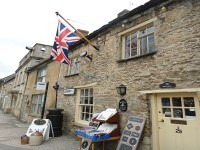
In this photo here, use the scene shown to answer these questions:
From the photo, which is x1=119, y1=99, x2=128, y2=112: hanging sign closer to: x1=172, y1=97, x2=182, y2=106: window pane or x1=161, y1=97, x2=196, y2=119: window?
x1=161, y1=97, x2=196, y2=119: window

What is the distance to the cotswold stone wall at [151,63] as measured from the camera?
4.60 m

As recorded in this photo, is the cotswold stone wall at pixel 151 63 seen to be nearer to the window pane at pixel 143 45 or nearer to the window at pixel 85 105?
the window pane at pixel 143 45

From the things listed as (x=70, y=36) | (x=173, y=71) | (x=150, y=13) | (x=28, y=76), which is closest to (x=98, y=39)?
(x=70, y=36)

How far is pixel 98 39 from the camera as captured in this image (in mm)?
8039

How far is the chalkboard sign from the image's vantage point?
192 inches

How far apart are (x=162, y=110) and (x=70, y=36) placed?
5224mm

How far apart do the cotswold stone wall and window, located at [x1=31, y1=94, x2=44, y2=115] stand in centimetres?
716

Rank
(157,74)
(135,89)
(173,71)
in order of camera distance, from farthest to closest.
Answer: (135,89) → (157,74) → (173,71)

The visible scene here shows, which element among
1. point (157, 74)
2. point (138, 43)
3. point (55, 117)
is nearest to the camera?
point (157, 74)

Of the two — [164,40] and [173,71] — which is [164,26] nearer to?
[164,40]

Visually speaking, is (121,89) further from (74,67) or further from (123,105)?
(74,67)

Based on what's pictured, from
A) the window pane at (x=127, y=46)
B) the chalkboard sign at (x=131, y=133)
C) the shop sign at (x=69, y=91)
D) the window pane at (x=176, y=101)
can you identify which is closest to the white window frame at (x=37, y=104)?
the shop sign at (x=69, y=91)

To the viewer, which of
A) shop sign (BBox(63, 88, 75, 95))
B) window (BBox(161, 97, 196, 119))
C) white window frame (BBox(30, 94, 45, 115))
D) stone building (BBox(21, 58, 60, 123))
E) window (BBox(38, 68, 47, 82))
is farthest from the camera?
window (BBox(38, 68, 47, 82))

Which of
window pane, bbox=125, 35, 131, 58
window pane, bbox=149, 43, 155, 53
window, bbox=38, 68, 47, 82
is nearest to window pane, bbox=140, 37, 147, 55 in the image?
window pane, bbox=149, 43, 155, 53
